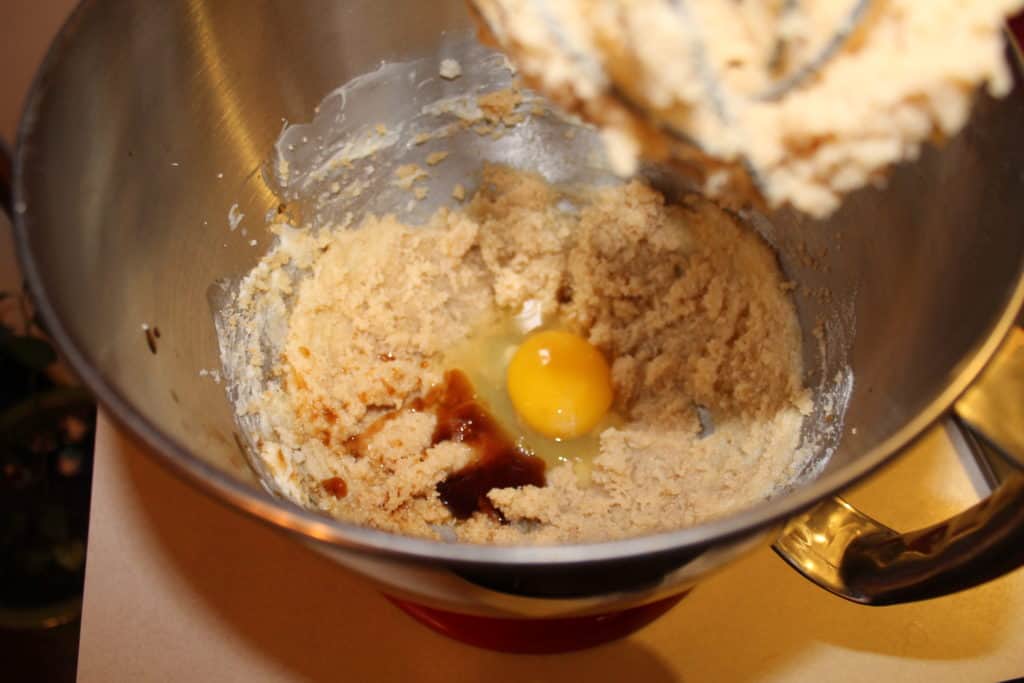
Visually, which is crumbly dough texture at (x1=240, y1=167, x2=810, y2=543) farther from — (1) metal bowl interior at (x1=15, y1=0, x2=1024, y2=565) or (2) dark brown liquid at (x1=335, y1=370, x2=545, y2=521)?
(1) metal bowl interior at (x1=15, y1=0, x2=1024, y2=565)

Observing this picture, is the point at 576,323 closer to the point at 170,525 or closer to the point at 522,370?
the point at 522,370

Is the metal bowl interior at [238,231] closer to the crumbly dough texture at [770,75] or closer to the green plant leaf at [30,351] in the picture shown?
the crumbly dough texture at [770,75]

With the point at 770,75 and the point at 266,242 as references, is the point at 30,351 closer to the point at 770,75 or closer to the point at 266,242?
the point at 266,242

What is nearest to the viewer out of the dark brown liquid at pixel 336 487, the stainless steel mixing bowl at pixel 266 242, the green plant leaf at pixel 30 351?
the stainless steel mixing bowl at pixel 266 242

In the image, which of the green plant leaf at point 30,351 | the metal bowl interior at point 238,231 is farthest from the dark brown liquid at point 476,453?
the green plant leaf at point 30,351

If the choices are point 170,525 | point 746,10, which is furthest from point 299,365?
point 746,10

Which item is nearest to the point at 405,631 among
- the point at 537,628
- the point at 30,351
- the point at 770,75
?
the point at 537,628
